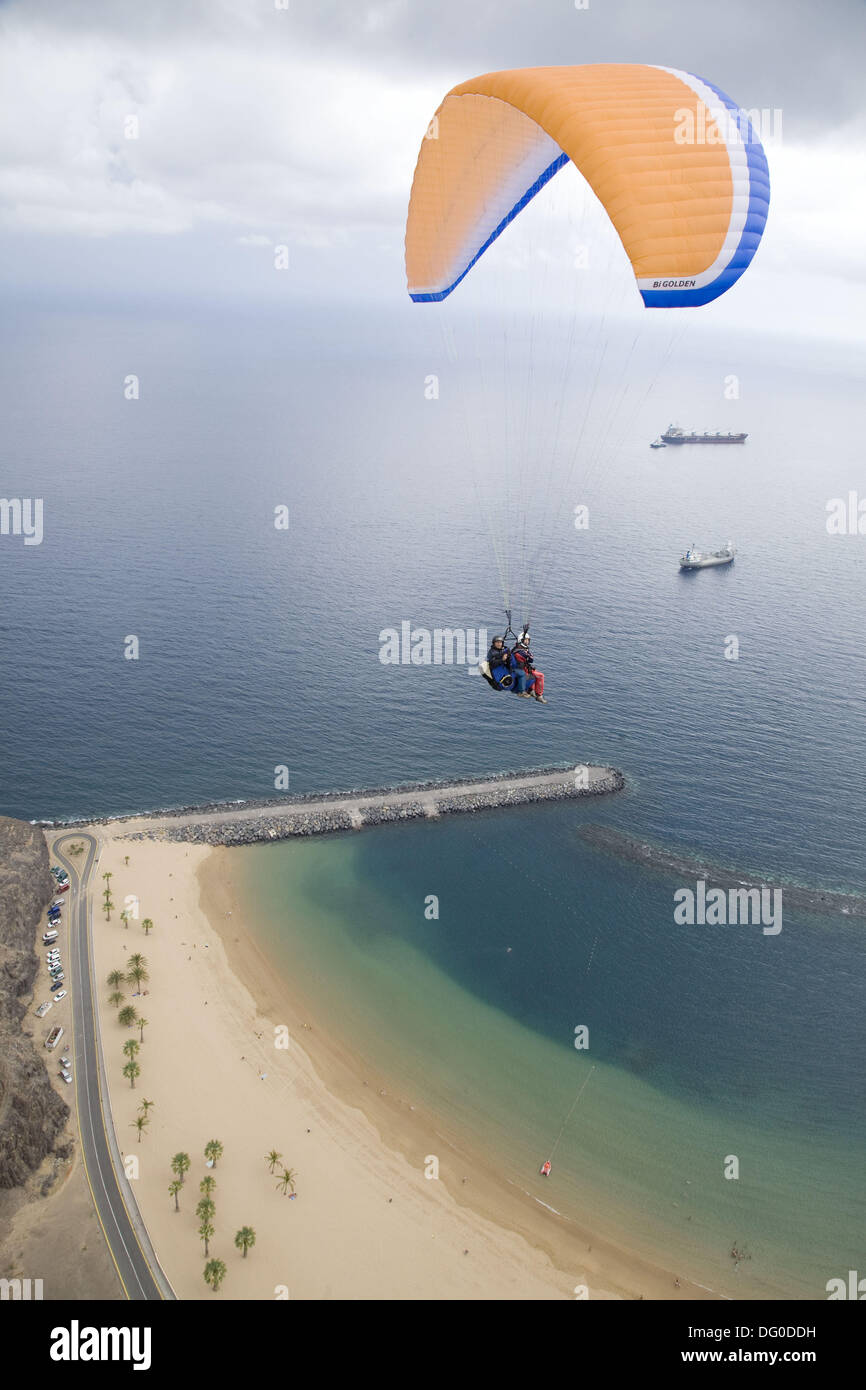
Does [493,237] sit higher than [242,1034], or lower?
higher

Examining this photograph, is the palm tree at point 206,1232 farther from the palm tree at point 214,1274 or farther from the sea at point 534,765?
the sea at point 534,765

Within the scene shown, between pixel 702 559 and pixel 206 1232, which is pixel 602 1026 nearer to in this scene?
pixel 206 1232

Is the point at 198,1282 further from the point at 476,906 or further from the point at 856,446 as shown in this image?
the point at 856,446

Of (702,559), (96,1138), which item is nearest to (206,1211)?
(96,1138)

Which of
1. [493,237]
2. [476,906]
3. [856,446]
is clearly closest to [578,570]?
[476,906]

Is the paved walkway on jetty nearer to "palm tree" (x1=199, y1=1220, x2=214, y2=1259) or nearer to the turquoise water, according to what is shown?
the turquoise water

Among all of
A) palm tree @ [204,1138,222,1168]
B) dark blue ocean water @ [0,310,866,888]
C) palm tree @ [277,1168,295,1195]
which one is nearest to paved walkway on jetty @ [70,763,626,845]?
dark blue ocean water @ [0,310,866,888]
